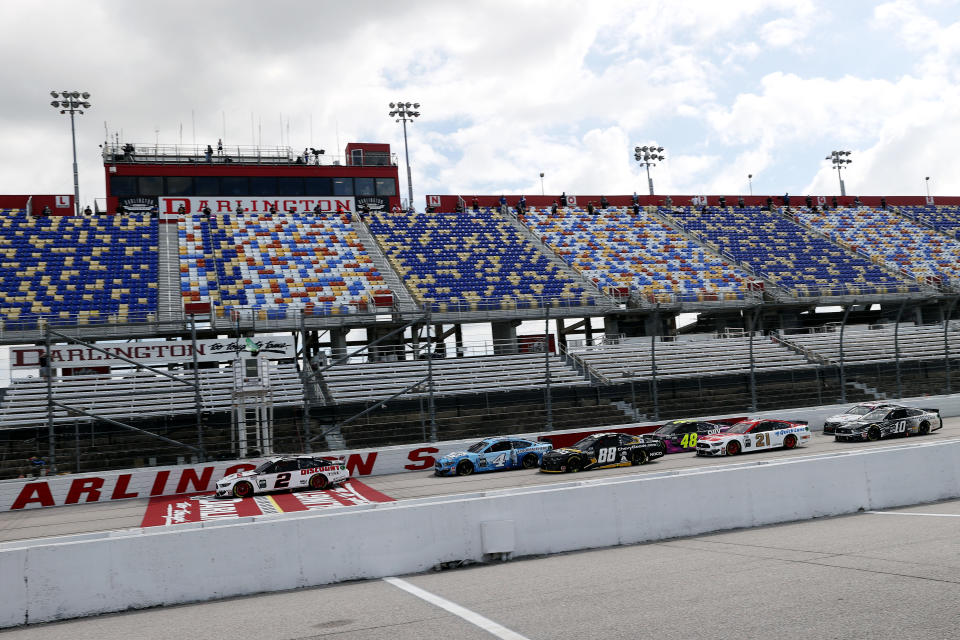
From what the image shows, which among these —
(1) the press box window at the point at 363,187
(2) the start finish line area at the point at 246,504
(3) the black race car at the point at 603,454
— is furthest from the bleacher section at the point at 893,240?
(2) the start finish line area at the point at 246,504

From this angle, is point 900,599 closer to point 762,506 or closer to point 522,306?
point 762,506

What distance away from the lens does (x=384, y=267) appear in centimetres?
4153

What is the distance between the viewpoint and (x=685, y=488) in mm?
12414

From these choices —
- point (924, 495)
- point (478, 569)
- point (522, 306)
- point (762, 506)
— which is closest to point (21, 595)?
point (478, 569)

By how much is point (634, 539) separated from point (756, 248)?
1630 inches

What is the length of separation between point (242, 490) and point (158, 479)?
3.17 m

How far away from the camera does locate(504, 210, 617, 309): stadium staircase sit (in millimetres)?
39594

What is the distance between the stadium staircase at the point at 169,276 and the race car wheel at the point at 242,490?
43.1ft

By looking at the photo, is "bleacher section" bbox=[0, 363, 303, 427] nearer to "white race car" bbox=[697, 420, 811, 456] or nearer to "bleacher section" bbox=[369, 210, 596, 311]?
"bleacher section" bbox=[369, 210, 596, 311]

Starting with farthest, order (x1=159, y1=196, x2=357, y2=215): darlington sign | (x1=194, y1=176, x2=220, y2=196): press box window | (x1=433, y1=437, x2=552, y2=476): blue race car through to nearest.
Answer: (x1=194, y1=176, x2=220, y2=196): press box window < (x1=159, y1=196, x2=357, y2=215): darlington sign < (x1=433, y1=437, x2=552, y2=476): blue race car

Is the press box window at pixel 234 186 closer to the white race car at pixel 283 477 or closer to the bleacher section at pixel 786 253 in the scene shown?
the bleacher section at pixel 786 253

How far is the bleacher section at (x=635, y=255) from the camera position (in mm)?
42188

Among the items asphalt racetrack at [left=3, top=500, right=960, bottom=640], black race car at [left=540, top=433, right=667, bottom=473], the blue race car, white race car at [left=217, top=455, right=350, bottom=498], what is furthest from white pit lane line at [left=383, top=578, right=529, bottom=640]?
the blue race car

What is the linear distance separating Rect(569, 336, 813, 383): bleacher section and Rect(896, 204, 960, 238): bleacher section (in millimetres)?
28207
